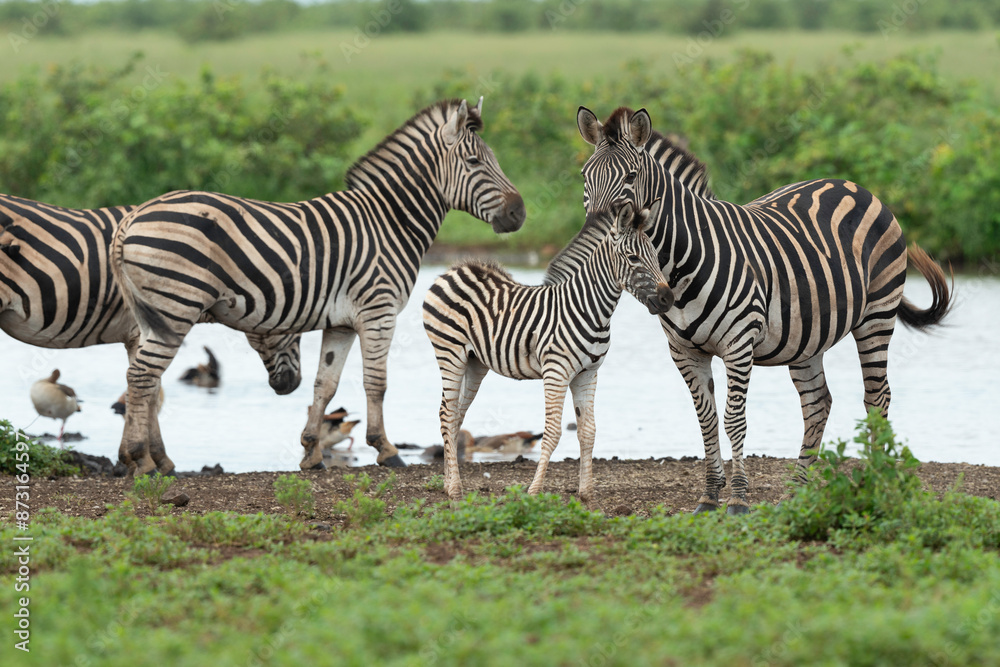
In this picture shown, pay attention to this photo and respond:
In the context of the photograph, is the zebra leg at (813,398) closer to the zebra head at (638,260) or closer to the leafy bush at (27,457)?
the zebra head at (638,260)

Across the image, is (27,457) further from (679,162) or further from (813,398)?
(813,398)

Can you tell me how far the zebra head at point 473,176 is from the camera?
990 centimetres

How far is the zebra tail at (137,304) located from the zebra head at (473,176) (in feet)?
9.58

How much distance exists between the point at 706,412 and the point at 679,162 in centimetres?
187

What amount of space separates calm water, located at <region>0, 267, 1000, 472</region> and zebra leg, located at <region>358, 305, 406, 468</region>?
0.80 meters

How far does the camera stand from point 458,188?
10062 mm

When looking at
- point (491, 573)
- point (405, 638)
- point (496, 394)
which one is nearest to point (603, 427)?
point (496, 394)

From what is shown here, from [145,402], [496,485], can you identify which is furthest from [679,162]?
[145,402]

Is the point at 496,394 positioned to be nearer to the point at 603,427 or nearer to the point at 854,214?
the point at 603,427

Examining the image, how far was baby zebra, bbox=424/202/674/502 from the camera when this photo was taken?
7055 mm

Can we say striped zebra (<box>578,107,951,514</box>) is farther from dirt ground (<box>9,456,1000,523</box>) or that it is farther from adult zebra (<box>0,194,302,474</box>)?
adult zebra (<box>0,194,302,474</box>)

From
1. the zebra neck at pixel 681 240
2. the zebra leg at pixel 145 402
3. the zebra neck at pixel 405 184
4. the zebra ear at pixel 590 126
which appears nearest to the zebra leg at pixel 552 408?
the zebra neck at pixel 681 240

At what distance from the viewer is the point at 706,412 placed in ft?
24.8

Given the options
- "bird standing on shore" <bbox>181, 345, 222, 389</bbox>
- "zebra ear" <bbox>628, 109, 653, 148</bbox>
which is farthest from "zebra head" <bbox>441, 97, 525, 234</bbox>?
"bird standing on shore" <bbox>181, 345, 222, 389</bbox>
